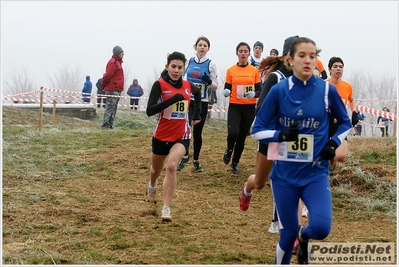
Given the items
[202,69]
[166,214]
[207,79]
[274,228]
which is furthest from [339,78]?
[166,214]

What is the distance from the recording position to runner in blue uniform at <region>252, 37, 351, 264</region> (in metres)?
4.59

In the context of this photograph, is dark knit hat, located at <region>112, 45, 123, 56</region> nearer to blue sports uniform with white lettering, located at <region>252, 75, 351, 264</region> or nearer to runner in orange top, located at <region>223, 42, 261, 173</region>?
runner in orange top, located at <region>223, 42, 261, 173</region>

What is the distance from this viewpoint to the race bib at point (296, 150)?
461cm

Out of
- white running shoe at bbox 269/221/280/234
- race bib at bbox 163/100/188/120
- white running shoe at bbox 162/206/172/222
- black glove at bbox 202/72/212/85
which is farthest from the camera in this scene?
black glove at bbox 202/72/212/85

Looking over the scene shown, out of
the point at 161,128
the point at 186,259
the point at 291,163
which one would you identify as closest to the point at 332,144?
the point at 291,163

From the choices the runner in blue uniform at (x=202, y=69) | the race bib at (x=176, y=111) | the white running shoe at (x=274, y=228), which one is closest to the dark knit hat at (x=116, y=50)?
the runner in blue uniform at (x=202, y=69)

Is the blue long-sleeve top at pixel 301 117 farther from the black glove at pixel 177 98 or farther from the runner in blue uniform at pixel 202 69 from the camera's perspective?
the runner in blue uniform at pixel 202 69

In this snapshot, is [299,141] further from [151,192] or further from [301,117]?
[151,192]

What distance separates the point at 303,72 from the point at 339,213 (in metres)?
3.88

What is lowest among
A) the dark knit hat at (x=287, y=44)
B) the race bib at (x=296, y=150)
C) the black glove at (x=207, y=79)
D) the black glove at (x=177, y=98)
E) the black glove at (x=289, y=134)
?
the race bib at (x=296, y=150)

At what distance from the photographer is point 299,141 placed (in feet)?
15.2

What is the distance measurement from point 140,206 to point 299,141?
12.8 feet

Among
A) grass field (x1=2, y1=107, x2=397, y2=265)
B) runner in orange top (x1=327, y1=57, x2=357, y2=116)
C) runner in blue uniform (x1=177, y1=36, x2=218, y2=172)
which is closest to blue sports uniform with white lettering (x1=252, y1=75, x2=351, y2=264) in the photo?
grass field (x1=2, y1=107, x2=397, y2=265)

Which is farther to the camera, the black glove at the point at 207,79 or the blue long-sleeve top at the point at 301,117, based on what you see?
the black glove at the point at 207,79
